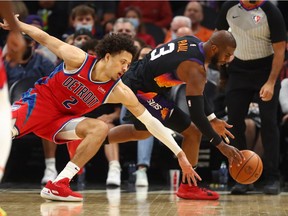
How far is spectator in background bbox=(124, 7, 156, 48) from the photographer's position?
30.8 ft

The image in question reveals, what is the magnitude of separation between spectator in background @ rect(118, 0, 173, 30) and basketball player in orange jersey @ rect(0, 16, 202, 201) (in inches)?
175

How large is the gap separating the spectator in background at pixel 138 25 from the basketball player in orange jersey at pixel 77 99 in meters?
3.51

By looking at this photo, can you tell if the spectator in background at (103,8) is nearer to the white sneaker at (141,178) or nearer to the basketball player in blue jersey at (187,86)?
the white sneaker at (141,178)

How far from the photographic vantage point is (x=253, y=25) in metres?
6.77

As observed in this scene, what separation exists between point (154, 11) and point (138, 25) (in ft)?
2.95

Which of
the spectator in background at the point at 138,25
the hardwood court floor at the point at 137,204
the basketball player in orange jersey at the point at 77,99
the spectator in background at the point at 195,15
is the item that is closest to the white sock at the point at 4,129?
the hardwood court floor at the point at 137,204

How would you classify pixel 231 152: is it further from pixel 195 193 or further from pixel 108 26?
pixel 108 26

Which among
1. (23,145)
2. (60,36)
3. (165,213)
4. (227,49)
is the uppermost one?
(60,36)

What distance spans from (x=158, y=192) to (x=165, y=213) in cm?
172

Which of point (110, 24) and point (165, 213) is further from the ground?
point (110, 24)

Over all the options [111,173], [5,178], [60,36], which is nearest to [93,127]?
[111,173]

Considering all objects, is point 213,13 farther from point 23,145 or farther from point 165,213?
point 165,213

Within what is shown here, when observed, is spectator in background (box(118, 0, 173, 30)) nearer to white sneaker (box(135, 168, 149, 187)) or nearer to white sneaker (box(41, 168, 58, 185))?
white sneaker (box(135, 168, 149, 187))

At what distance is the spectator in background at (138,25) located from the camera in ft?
30.8
